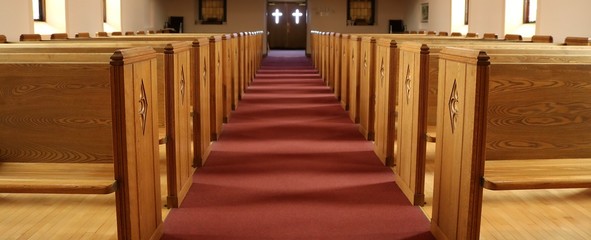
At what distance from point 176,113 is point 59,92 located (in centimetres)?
78

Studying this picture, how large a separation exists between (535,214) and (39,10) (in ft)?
30.3

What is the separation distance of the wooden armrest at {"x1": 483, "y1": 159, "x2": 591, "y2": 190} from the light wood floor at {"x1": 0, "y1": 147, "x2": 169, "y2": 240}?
61.3 inches

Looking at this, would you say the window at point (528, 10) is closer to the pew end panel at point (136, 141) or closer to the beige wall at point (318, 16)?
the beige wall at point (318, 16)

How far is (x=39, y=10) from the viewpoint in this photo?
1041 cm

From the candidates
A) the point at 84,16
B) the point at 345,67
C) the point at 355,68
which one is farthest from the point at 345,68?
the point at 84,16

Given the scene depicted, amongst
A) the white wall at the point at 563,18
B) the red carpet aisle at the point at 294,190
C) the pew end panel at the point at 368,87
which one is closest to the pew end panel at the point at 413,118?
the red carpet aisle at the point at 294,190

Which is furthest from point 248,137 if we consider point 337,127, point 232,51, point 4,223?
point 4,223

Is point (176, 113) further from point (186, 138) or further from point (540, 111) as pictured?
point (540, 111)

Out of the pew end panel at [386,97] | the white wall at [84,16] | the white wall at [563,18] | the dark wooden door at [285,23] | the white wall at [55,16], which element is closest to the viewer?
the pew end panel at [386,97]

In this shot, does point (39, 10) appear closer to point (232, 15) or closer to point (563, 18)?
point (563, 18)

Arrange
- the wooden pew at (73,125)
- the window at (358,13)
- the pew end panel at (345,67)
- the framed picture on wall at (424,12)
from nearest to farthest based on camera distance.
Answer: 1. the wooden pew at (73,125)
2. the pew end panel at (345,67)
3. the framed picture on wall at (424,12)
4. the window at (358,13)

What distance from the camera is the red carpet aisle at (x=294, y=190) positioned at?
114 inches

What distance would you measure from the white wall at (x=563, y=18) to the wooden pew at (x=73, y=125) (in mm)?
7274

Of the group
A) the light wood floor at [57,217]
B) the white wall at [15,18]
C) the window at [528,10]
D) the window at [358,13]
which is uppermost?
the window at [358,13]
